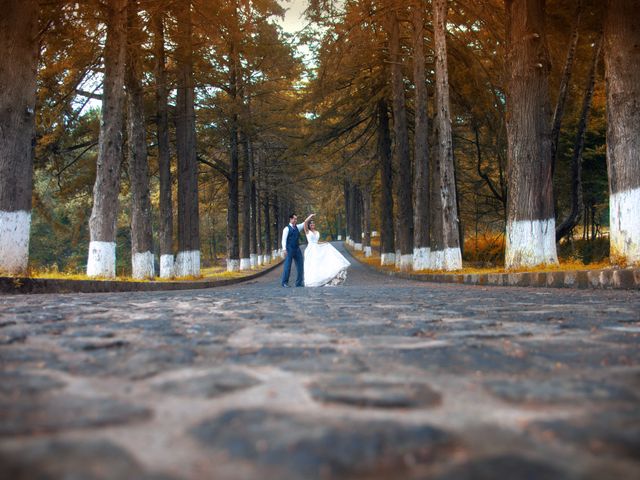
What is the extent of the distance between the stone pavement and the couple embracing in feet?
44.6

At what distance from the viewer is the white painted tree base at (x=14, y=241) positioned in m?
10.3

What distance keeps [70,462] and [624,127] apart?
10981mm

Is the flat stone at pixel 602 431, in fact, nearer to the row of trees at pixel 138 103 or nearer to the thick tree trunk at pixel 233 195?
the row of trees at pixel 138 103

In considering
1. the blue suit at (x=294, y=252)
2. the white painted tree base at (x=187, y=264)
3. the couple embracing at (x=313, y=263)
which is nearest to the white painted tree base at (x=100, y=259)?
the blue suit at (x=294, y=252)

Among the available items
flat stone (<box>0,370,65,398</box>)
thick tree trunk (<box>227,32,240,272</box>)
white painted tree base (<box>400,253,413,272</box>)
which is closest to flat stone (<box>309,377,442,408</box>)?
flat stone (<box>0,370,65,398</box>)

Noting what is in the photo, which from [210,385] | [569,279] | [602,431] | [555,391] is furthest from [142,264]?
[602,431]

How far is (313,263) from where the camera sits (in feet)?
60.1

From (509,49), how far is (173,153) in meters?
17.3

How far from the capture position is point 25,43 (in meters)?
10.6

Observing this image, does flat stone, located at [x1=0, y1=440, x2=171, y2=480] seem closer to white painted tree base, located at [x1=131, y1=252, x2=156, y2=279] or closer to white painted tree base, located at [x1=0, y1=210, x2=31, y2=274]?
white painted tree base, located at [x1=0, y1=210, x2=31, y2=274]

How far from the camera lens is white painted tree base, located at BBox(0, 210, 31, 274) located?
10.3 meters

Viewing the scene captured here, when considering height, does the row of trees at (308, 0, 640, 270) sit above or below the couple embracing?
above

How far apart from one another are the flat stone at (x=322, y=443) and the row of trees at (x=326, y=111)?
9.75m

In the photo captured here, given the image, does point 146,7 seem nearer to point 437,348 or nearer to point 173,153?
point 173,153
